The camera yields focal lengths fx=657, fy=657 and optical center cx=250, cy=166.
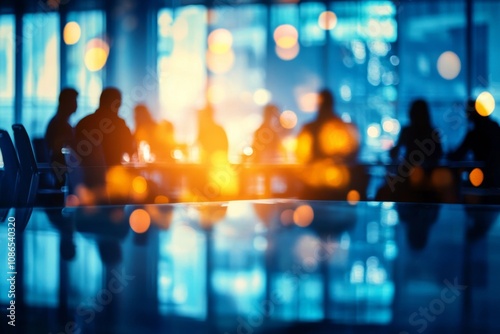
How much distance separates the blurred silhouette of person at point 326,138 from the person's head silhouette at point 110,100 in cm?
152

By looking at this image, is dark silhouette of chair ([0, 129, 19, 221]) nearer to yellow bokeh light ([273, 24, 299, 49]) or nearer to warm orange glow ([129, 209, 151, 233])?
warm orange glow ([129, 209, 151, 233])

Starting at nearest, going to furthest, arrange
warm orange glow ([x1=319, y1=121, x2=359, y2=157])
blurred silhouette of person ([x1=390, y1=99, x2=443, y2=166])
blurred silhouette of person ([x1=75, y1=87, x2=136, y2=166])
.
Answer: blurred silhouette of person ([x1=75, y1=87, x2=136, y2=166]) → blurred silhouette of person ([x1=390, y1=99, x2=443, y2=166]) → warm orange glow ([x1=319, y1=121, x2=359, y2=157])

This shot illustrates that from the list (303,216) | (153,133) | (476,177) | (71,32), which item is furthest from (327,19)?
(303,216)

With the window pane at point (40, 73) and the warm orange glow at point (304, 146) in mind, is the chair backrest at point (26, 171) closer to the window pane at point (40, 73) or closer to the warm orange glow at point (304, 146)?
the warm orange glow at point (304, 146)

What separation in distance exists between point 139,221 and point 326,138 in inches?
117

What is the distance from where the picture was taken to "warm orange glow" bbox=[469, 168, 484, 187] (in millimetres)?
4922

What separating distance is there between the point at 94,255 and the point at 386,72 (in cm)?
867

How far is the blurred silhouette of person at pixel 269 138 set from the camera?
6.44 metres

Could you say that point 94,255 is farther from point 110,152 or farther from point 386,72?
point 386,72

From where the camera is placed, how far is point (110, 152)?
4.81 metres

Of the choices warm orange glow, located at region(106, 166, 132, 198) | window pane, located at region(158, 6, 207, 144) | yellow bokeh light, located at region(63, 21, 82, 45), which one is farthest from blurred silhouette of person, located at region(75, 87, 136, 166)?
yellow bokeh light, located at region(63, 21, 82, 45)

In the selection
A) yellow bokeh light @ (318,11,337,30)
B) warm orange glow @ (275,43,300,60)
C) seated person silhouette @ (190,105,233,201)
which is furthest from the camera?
warm orange glow @ (275,43,300,60)

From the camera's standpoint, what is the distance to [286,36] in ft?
34.7

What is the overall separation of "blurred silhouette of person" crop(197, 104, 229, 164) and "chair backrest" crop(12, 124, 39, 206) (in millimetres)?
2091
